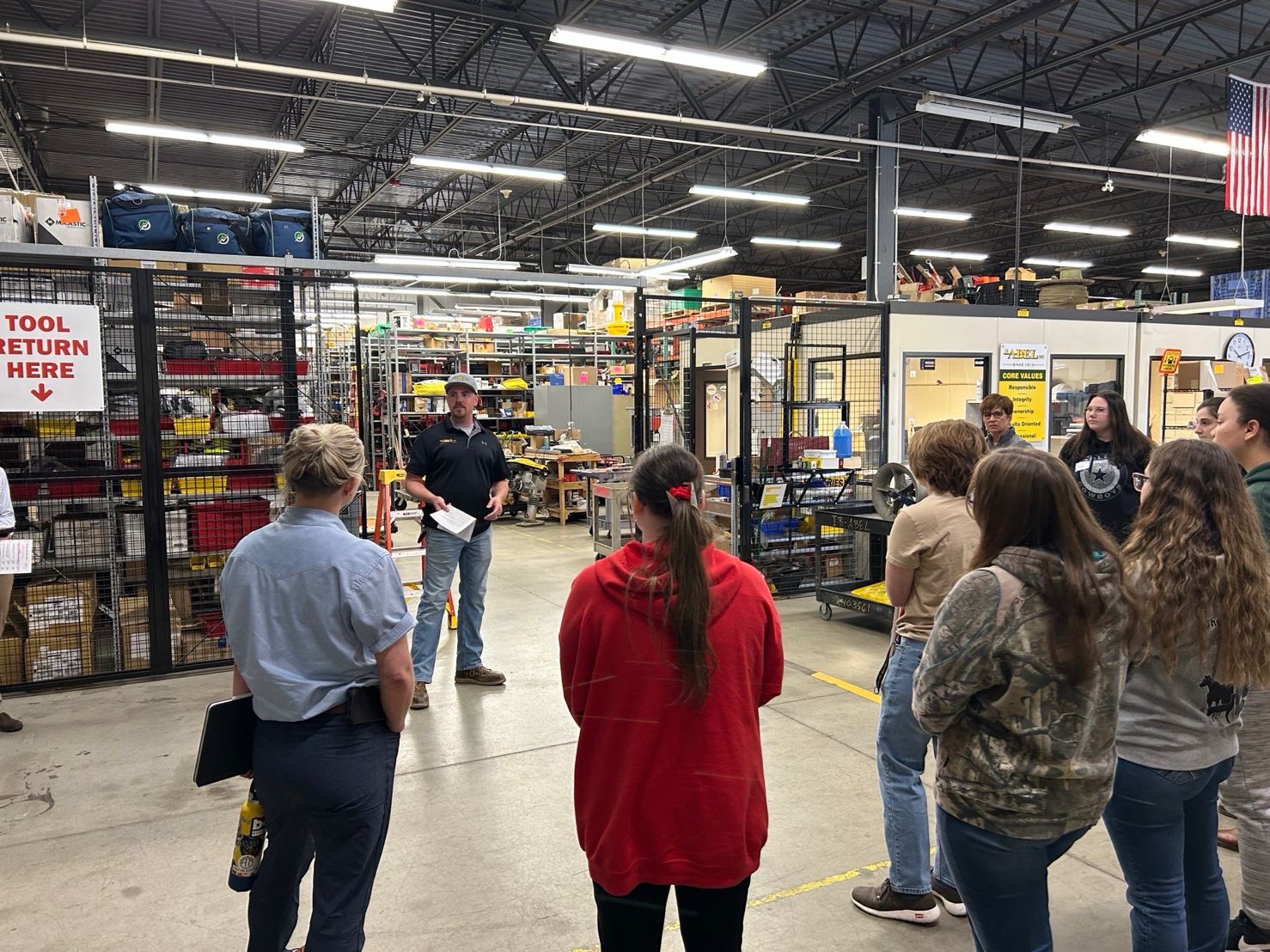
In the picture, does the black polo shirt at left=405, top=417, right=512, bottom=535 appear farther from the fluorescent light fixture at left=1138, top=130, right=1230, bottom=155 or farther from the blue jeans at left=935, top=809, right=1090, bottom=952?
the fluorescent light fixture at left=1138, top=130, right=1230, bottom=155

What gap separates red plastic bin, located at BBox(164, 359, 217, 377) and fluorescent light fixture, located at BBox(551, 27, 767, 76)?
440 cm

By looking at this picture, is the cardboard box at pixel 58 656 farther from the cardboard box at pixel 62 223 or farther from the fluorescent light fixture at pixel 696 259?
the fluorescent light fixture at pixel 696 259

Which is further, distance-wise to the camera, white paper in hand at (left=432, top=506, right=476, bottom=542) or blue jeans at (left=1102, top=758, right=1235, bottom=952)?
white paper in hand at (left=432, top=506, right=476, bottom=542)

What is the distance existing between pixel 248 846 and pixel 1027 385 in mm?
7609

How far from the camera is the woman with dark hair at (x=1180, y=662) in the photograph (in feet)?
6.03

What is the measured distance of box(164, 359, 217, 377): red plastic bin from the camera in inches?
200

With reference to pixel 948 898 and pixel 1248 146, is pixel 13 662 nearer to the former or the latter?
pixel 948 898

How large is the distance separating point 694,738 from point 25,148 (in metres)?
15.4

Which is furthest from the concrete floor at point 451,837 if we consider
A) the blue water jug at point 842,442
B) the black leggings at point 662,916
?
the blue water jug at point 842,442

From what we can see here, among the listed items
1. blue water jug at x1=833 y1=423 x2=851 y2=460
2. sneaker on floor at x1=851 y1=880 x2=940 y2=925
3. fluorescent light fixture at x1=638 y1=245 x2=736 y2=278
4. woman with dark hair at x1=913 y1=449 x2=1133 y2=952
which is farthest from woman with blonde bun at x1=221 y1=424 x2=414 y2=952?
fluorescent light fixture at x1=638 y1=245 x2=736 y2=278

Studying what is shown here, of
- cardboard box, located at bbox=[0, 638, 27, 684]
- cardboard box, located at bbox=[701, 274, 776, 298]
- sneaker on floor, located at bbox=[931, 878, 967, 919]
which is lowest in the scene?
sneaker on floor, located at bbox=[931, 878, 967, 919]

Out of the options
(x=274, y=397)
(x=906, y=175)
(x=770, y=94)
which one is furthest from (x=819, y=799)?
(x=906, y=175)

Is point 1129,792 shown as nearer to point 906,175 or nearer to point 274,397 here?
point 274,397

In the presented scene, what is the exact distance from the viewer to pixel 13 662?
4.93 meters
